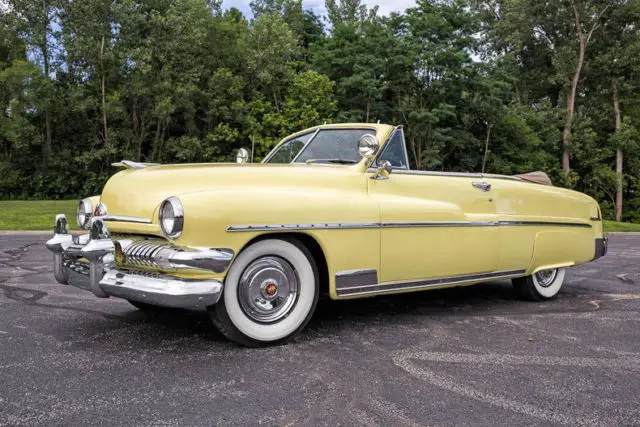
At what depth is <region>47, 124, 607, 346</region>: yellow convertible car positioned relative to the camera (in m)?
3.58

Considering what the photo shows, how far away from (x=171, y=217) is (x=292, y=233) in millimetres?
862

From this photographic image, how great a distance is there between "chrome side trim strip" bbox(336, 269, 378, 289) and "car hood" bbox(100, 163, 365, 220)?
675mm

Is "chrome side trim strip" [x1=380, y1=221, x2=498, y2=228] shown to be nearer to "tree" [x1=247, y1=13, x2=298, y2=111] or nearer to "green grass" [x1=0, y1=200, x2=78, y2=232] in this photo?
"green grass" [x1=0, y1=200, x2=78, y2=232]

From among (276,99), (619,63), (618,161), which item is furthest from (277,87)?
(618,161)

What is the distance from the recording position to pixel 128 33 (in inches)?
1275

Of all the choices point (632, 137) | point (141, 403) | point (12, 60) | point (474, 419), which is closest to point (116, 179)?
point (141, 403)

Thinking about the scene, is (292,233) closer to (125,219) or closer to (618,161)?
(125,219)

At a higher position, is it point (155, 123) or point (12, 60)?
point (12, 60)

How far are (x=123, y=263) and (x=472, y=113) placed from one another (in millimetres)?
33852

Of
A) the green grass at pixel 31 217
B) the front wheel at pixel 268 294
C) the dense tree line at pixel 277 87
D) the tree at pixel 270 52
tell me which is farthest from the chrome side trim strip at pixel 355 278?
the tree at pixel 270 52

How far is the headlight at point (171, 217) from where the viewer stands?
3523mm

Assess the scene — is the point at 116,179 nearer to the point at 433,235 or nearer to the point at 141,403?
the point at 141,403

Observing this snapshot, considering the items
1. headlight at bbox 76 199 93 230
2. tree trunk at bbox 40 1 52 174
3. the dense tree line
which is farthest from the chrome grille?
tree trunk at bbox 40 1 52 174

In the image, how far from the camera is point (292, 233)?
13.1 feet
